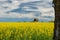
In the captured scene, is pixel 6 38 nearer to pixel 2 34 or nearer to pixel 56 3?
pixel 2 34

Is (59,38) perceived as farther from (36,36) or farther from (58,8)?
(36,36)

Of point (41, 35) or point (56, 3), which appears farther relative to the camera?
point (41, 35)

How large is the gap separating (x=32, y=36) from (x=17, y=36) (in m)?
0.66

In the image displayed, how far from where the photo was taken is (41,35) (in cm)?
825

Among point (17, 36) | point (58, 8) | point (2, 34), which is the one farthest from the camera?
point (2, 34)

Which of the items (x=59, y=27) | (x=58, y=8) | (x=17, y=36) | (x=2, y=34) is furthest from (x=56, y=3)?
(x=2, y=34)

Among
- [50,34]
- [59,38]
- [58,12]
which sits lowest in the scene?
[50,34]

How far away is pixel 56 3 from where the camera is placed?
3094 millimetres

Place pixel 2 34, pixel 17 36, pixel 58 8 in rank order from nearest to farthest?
1. pixel 58 8
2. pixel 17 36
3. pixel 2 34

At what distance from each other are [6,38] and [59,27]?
17.0ft

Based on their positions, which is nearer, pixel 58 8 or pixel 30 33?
pixel 58 8

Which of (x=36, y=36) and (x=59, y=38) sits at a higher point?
(x=59, y=38)

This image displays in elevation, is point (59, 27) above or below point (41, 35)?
above

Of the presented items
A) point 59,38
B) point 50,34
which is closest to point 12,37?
point 50,34
